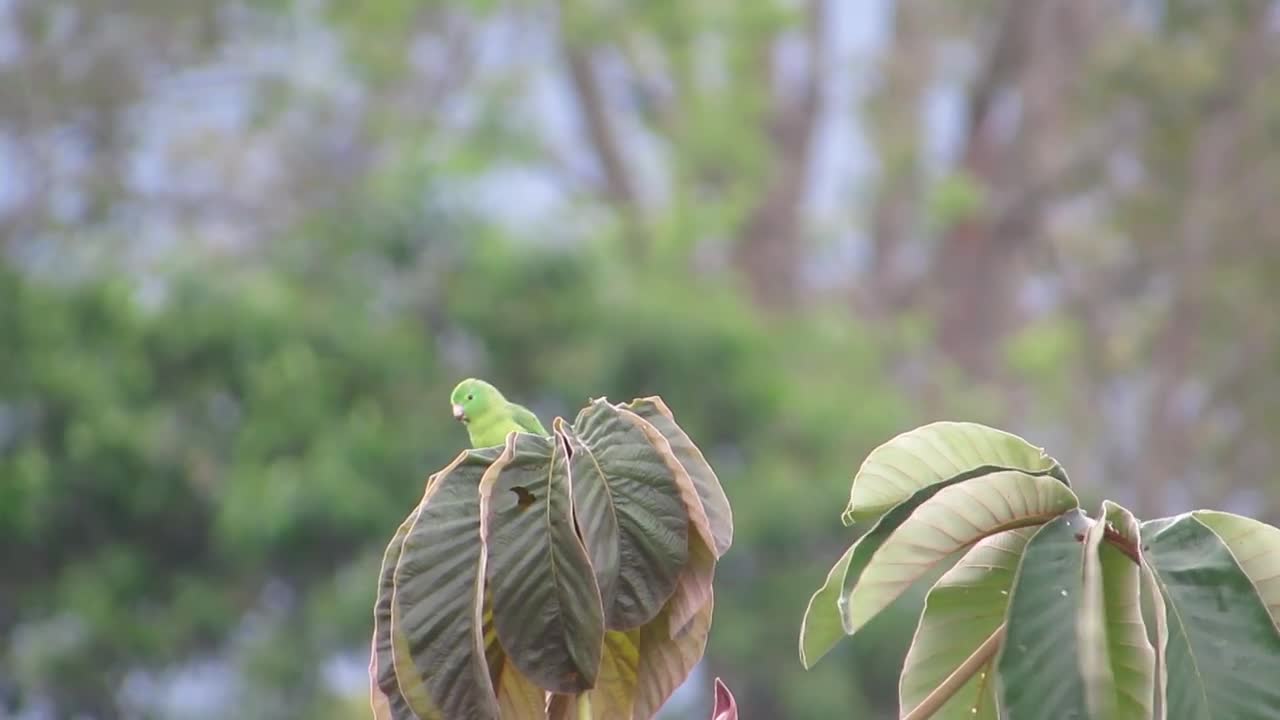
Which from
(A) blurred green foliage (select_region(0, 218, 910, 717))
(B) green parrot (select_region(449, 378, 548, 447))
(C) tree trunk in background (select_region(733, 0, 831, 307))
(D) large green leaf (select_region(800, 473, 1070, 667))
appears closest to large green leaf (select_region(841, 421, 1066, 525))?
(D) large green leaf (select_region(800, 473, 1070, 667))

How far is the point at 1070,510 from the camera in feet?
Result: 3.32

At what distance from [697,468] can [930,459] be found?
17 centimetres

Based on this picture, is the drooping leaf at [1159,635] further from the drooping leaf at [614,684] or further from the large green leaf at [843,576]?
the drooping leaf at [614,684]

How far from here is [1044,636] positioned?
92 centimetres

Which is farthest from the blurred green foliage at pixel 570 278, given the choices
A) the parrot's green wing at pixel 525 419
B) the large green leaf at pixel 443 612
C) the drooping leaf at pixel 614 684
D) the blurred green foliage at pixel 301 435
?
the large green leaf at pixel 443 612

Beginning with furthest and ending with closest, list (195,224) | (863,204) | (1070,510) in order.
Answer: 1. (863,204)
2. (195,224)
3. (1070,510)

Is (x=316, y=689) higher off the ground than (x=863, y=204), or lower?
lower

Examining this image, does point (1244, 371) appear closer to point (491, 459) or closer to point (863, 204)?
point (863, 204)

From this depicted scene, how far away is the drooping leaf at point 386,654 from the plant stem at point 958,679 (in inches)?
13.5

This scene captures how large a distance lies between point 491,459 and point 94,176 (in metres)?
7.39

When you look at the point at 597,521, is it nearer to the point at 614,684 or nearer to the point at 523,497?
the point at 523,497

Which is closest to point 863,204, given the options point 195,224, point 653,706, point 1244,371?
point 1244,371

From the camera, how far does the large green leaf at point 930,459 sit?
1.05 m

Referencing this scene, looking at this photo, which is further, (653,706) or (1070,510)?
(653,706)
